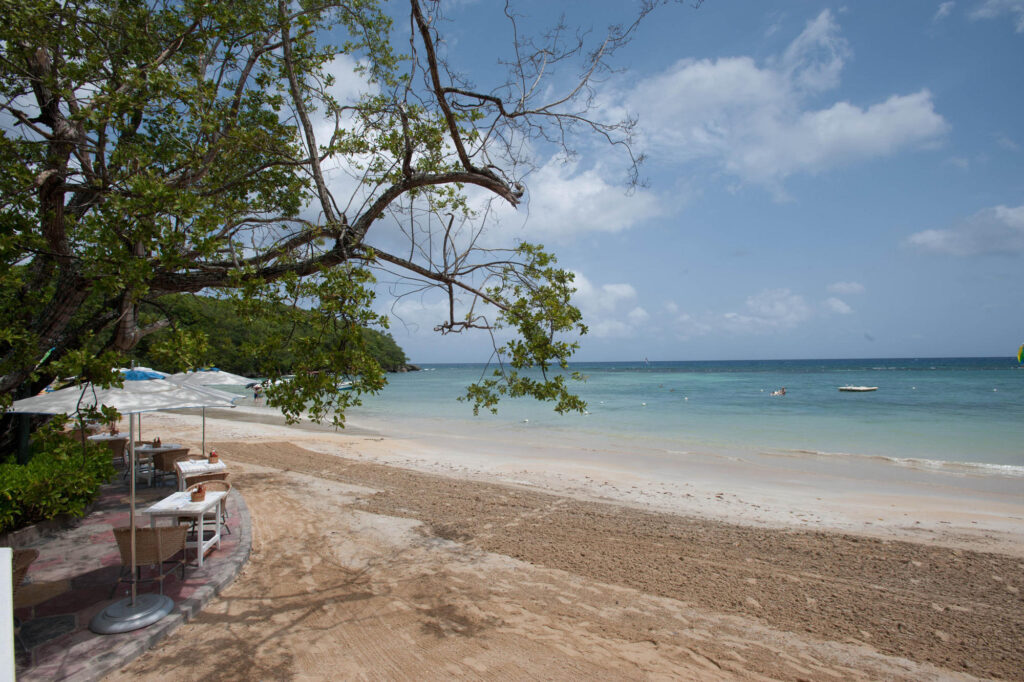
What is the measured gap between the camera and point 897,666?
400 cm

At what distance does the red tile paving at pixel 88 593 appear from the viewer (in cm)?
372

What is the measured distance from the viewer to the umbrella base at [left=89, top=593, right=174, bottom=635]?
410 centimetres

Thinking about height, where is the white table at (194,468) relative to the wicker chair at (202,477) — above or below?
above

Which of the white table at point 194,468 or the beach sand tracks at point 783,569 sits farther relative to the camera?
A: the white table at point 194,468

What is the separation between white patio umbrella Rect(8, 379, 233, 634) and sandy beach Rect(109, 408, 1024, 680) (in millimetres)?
357

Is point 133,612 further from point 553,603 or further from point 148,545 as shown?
point 553,603

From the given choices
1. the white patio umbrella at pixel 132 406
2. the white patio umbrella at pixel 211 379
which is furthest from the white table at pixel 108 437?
the white patio umbrella at pixel 132 406

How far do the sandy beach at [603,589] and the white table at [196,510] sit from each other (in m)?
0.52

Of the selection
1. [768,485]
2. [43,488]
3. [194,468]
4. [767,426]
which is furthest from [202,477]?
[767,426]

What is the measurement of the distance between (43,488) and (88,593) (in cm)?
183

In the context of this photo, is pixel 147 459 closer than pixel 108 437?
Yes

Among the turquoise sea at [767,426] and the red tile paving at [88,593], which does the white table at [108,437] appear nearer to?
the red tile paving at [88,593]

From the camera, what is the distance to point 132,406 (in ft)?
13.7

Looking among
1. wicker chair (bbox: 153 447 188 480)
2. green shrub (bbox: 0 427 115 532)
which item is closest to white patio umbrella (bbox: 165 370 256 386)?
wicker chair (bbox: 153 447 188 480)
